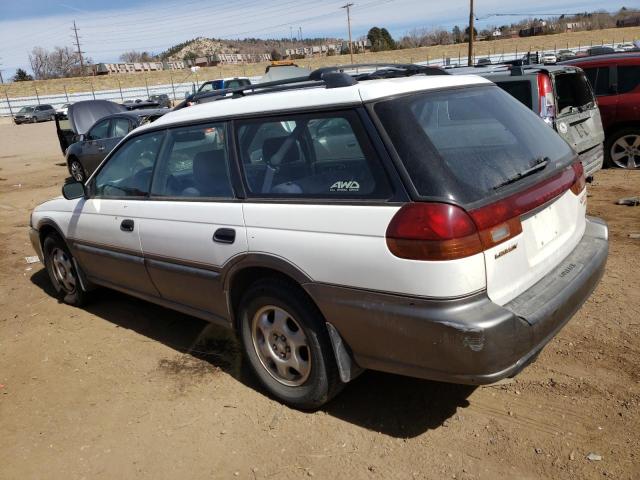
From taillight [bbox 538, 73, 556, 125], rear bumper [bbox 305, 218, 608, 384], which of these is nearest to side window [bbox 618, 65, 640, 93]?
taillight [bbox 538, 73, 556, 125]

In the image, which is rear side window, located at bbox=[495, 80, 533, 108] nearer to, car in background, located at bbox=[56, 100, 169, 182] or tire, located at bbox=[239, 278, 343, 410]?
tire, located at bbox=[239, 278, 343, 410]

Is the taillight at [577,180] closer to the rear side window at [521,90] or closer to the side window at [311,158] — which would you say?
the side window at [311,158]

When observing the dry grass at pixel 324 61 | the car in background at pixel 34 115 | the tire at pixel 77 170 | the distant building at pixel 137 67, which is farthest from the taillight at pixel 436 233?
the distant building at pixel 137 67

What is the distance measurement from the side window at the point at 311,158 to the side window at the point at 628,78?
7.50m

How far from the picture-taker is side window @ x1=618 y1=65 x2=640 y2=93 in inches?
336

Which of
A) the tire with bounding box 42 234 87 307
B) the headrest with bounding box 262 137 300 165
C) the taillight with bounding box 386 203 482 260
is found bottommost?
the tire with bounding box 42 234 87 307

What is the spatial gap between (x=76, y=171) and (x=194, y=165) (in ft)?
36.3

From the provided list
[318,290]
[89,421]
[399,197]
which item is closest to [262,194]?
[318,290]

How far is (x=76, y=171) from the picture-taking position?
1345 centimetres

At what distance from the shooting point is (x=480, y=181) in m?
2.65

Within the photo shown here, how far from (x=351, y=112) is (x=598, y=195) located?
590cm

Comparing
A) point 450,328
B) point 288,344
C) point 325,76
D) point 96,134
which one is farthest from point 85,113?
point 450,328

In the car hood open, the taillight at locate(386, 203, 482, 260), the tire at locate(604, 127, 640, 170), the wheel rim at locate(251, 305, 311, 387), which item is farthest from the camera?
the car hood open

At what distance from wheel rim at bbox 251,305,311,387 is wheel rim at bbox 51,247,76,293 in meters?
2.64
